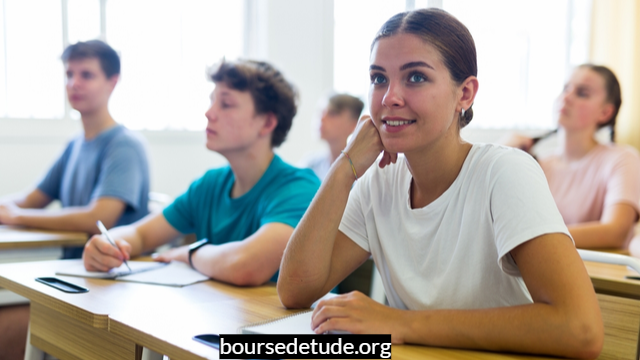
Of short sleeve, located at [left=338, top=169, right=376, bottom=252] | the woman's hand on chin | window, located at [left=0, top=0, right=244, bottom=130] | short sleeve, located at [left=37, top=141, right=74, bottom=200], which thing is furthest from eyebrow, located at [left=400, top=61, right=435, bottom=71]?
window, located at [left=0, top=0, right=244, bottom=130]

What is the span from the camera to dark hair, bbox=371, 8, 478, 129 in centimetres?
122

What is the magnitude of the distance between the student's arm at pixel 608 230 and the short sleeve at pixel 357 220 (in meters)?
1.12

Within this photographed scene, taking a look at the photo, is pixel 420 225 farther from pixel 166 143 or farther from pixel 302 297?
pixel 166 143

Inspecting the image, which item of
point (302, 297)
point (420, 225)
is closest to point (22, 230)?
point (302, 297)

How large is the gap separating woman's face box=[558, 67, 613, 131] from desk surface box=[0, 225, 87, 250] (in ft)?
7.21

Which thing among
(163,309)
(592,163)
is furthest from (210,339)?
(592,163)

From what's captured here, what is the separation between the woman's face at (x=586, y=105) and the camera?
9.23ft

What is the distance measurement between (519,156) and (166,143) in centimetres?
366

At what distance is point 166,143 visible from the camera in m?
4.52

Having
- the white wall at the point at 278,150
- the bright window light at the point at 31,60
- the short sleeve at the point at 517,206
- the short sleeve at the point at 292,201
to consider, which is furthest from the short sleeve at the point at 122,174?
the short sleeve at the point at 517,206

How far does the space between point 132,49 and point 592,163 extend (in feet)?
10.5

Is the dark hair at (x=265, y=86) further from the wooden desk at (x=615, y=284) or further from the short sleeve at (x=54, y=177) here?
the short sleeve at (x=54, y=177)

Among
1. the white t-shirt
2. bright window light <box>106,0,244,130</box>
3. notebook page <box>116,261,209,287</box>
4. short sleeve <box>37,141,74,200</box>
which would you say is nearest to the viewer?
the white t-shirt

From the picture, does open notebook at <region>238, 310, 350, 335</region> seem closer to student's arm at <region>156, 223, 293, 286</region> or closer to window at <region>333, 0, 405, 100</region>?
student's arm at <region>156, 223, 293, 286</region>
